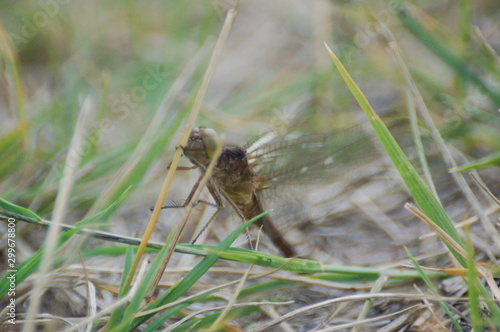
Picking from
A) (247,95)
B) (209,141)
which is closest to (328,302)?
(209,141)

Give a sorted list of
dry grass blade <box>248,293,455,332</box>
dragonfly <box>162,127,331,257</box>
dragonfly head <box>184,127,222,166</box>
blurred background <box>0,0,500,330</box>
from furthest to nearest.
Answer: blurred background <box>0,0,500,330</box> → dragonfly <box>162,127,331,257</box> → dragonfly head <box>184,127,222,166</box> → dry grass blade <box>248,293,455,332</box>

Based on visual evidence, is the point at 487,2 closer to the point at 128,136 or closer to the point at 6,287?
the point at 128,136

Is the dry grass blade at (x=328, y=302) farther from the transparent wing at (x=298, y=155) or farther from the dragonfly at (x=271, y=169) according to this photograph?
the transparent wing at (x=298, y=155)

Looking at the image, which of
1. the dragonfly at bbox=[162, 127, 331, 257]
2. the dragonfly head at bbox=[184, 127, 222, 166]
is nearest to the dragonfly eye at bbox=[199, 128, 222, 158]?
the dragonfly head at bbox=[184, 127, 222, 166]

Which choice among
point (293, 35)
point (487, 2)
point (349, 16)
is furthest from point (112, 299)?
point (487, 2)

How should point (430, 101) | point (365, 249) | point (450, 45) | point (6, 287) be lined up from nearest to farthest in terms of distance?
point (6, 287), point (365, 249), point (450, 45), point (430, 101)

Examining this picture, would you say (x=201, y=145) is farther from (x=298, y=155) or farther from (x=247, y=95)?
(x=247, y=95)

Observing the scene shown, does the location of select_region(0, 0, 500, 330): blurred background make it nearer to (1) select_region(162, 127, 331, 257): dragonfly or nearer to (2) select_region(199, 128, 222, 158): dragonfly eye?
(1) select_region(162, 127, 331, 257): dragonfly
